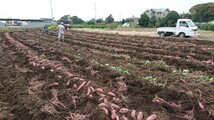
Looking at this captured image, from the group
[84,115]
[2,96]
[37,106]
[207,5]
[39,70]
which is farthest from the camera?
[207,5]

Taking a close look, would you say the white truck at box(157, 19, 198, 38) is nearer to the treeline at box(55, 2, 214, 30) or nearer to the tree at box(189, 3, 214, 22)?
the treeline at box(55, 2, 214, 30)

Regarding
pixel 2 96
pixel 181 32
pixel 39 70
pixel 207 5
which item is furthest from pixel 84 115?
pixel 207 5

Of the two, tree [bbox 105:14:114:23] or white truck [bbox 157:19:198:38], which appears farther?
tree [bbox 105:14:114:23]

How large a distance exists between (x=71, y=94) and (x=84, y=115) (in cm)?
117

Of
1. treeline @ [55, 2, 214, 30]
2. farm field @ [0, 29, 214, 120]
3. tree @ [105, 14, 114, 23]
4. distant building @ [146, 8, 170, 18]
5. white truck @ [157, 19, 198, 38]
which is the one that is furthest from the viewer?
distant building @ [146, 8, 170, 18]

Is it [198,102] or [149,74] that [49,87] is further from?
[198,102]

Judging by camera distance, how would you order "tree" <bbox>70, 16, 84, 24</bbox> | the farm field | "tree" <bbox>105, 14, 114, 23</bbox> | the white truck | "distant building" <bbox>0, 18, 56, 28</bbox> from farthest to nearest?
"tree" <bbox>70, 16, 84, 24</bbox>, "tree" <bbox>105, 14, 114, 23</bbox>, "distant building" <bbox>0, 18, 56, 28</bbox>, the white truck, the farm field

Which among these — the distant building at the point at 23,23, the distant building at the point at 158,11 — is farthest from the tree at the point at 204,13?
the distant building at the point at 23,23

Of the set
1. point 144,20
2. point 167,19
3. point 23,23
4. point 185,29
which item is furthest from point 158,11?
point 185,29

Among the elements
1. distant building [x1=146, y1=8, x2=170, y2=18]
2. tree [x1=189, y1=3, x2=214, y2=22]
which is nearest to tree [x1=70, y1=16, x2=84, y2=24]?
distant building [x1=146, y1=8, x2=170, y2=18]

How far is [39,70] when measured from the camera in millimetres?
8305

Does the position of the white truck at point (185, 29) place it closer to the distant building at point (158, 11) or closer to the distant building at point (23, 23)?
the distant building at point (23, 23)

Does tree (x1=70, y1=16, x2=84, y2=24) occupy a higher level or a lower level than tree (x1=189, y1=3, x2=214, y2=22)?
lower

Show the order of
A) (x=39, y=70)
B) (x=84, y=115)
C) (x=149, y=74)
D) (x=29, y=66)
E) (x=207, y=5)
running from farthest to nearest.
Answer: (x=207, y=5) → (x=29, y=66) → (x=39, y=70) → (x=149, y=74) → (x=84, y=115)
